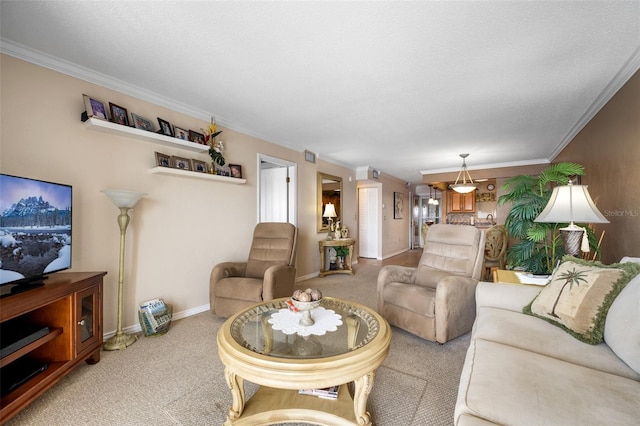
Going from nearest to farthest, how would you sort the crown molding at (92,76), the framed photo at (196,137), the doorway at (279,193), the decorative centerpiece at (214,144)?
the crown molding at (92,76), the framed photo at (196,137), the decorative centerpiece at (214,144), the doorway at (279,193)

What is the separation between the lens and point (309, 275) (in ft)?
15.5

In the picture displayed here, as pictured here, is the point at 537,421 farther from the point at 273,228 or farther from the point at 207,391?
the point at 273,228

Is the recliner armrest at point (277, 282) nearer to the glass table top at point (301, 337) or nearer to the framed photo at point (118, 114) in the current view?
the glass table top at point (301, 337)

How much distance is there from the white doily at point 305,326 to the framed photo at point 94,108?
2.20 meters

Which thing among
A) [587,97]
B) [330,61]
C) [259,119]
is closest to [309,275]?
[259,119]

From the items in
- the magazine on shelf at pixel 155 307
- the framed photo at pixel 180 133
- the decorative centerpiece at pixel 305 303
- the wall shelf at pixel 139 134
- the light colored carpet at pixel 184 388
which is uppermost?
the framed photo at pixel 180 133

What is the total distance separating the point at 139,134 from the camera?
2447 mm

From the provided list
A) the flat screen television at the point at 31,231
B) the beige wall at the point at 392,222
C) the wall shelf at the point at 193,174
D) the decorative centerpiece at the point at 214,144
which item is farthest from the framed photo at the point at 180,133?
the beige wall at the point at 392,222

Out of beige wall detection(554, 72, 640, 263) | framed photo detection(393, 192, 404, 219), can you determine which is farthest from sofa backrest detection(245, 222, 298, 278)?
framed photo detection(393, 192, 404, 219)

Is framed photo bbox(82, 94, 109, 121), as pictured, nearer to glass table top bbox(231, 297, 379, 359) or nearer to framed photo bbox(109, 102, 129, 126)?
framed photo bbox(109, 102, 129, 126)

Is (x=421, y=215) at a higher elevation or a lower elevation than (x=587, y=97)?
lower

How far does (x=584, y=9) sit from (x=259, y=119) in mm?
2876

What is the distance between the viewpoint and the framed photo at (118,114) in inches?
92.7

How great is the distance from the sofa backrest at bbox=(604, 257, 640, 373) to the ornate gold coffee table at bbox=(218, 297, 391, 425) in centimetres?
93
